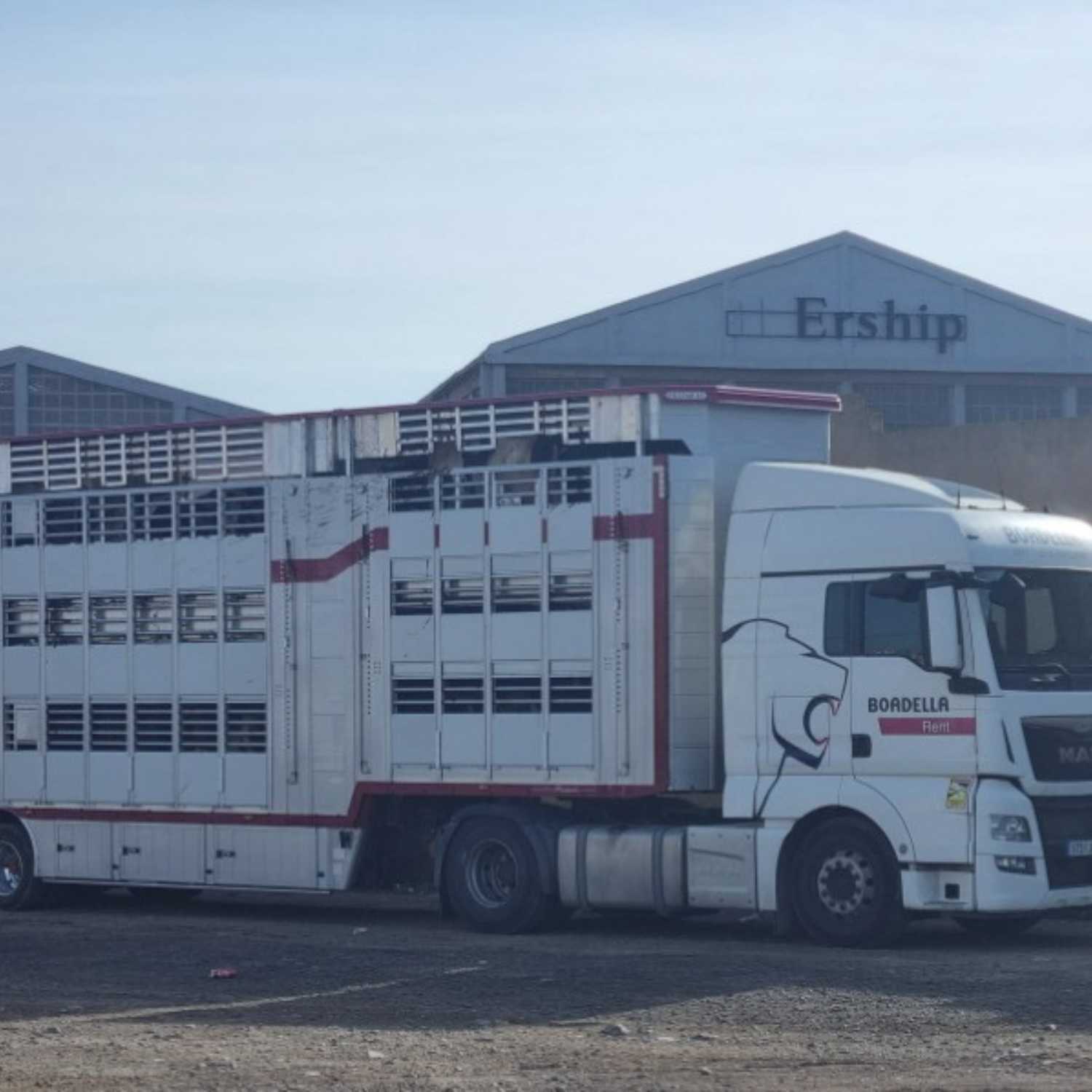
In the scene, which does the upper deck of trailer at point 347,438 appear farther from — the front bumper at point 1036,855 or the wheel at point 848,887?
the front bumper at point 1036,855

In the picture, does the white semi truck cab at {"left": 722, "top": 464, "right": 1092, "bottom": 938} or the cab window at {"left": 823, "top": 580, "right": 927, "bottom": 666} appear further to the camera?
the cab window at {"left": 823, "top": 580, "right": 927, "bottom": 666}

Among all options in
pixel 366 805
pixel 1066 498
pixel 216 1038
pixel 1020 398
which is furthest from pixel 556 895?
pixel 1020 398

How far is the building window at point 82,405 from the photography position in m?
39.2

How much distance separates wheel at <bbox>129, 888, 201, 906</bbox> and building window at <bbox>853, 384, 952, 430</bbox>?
20.1 meters

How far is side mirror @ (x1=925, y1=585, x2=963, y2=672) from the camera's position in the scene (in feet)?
48.6

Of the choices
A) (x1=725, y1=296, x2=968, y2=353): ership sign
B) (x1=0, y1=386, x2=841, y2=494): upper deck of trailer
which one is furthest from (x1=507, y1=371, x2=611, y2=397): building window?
(x1=0, y1=386, x2=841, y2=494): upper deck of trailer

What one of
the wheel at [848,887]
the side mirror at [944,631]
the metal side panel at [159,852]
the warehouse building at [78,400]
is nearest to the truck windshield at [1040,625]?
the side mirror at [944,631]

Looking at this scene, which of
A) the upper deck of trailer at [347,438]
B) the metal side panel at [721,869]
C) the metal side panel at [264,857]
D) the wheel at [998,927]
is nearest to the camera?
the metal side panel at [721,869]

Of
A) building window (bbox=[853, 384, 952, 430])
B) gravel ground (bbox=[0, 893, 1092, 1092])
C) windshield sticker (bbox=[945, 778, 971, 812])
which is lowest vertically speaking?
gravel ground (bbox=[0, 893, 1092, 1092])

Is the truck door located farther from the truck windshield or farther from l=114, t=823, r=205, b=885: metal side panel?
l=114, t=823, r=205, b=885: metal side panel

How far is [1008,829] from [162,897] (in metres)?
9.39

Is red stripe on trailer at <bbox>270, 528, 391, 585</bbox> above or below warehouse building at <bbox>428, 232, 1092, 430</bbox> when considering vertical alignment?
below

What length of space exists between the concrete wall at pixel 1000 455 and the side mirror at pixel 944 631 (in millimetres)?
7808

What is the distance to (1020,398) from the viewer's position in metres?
38.6
